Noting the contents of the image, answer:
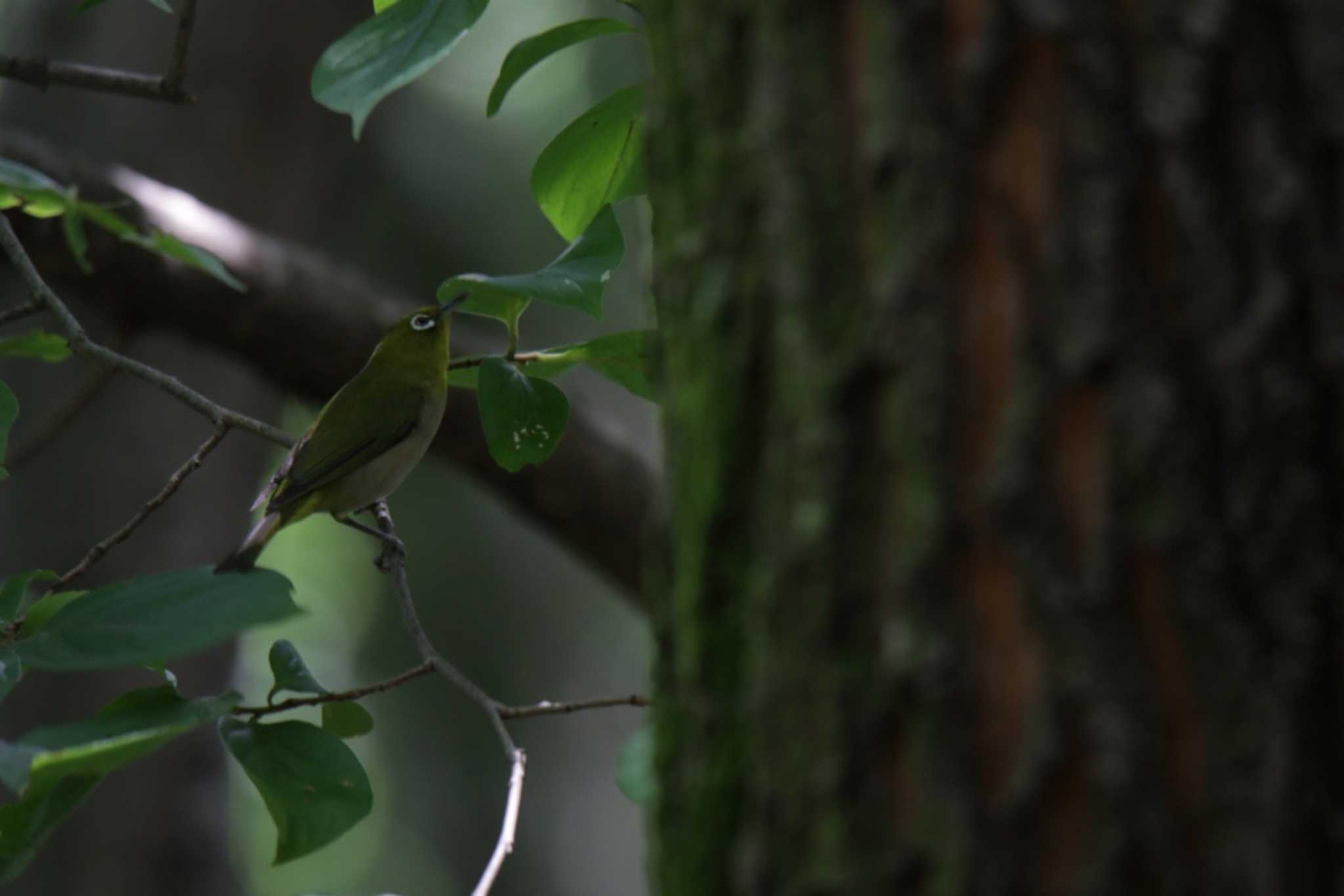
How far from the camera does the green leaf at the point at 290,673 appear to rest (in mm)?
1838

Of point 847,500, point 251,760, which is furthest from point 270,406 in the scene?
point 847,500

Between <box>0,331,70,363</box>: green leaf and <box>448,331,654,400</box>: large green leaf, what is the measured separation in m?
0.75

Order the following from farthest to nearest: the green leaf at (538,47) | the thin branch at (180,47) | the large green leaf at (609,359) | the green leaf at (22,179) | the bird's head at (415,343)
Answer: the bird's head at (415,343) → the thin branch at (180,47) → the large green leaf at (609,359) → the green leaf at (538,47) → the green leaf at (22,179)

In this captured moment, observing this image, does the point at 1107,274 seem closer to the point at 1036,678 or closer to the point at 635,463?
the point at 1036,678

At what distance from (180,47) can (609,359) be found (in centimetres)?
92

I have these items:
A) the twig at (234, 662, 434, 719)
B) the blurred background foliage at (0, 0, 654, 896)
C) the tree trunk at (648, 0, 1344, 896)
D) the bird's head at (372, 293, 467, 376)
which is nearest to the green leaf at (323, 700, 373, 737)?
the twig at (234, 662, 434, 719)

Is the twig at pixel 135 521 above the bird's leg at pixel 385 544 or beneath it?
beneath

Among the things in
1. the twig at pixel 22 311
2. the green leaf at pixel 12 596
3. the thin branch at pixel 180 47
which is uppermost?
the thin branch at pixel 180 47

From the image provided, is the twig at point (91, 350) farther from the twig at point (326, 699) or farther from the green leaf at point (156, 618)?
the green leaf at point (156, 618)

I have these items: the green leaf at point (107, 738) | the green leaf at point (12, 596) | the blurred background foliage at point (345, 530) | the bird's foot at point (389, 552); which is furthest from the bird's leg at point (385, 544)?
the green leaf at point (107, 738)

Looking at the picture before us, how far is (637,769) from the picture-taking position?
175 centimetres

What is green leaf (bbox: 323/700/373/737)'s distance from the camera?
1.96 meters

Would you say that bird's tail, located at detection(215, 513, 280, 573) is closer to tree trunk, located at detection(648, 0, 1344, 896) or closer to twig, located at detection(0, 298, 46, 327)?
twig, located at detection(0, 298, 46, 327)

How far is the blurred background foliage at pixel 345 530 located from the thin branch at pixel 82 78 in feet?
2.98
